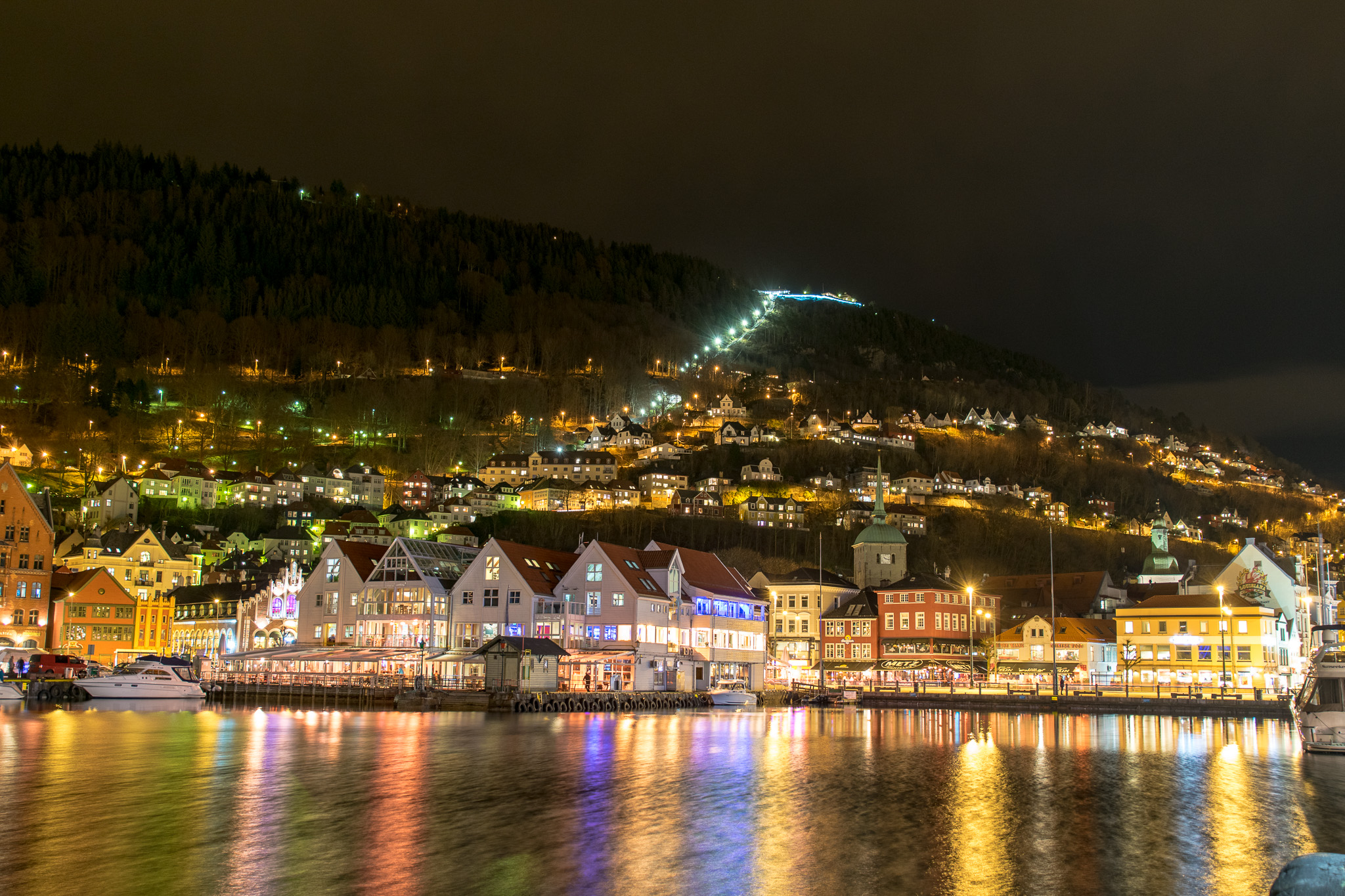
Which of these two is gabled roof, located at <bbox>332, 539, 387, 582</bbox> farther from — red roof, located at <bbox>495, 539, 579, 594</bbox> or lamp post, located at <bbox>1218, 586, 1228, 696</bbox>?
lamp post, located at <bbox>1218, 586, 1228, 696</bbox>

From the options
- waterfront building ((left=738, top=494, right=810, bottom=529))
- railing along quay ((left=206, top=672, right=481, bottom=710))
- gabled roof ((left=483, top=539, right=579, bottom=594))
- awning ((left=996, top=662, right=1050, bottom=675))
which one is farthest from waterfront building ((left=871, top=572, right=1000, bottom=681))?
waterfront building ((left=738, top=494, right=810, bottom=529))

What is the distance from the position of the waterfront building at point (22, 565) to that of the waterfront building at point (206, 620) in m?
13.4

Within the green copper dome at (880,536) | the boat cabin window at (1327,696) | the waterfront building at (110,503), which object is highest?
the waterfront building at (110,503)

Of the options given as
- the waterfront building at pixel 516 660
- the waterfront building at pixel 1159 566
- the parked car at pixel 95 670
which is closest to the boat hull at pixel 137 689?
the parked car at pixel 95 670

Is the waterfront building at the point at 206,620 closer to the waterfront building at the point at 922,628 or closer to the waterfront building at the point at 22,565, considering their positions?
the waterfront building at the point at 22,565

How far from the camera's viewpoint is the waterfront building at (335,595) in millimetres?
84875

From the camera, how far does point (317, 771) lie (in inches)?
1323

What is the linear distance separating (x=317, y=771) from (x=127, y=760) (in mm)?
7349

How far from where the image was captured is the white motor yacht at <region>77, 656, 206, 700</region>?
72000 mm

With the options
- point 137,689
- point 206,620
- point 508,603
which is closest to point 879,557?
point 508,603

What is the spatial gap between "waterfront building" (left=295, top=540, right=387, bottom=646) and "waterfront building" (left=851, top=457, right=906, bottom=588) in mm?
62088

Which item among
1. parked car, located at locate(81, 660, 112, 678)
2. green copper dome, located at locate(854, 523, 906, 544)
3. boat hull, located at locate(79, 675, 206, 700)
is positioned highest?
green copper dome, located at locate(854, 523, 906, 544)

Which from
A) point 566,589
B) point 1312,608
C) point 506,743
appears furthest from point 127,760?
point 1312,608

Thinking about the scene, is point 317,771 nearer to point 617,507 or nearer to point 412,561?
point 412,561
